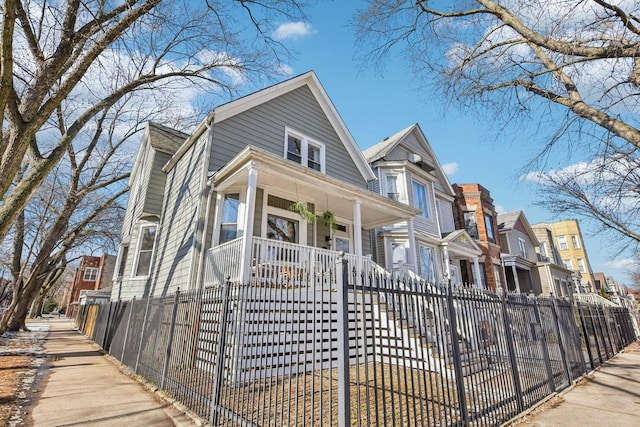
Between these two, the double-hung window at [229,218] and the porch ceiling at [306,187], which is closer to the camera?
the porch ceiling at [306,187]

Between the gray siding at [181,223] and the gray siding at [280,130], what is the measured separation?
628mm

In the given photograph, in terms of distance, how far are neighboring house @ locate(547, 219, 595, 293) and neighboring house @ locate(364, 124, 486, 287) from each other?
32579 millimetres

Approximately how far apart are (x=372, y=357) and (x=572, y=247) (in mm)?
50112

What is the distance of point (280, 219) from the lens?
10078 mm

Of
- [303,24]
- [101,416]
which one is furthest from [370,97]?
[101,416]

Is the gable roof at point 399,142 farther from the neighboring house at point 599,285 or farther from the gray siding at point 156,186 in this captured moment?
the neighboring house at point 599,285

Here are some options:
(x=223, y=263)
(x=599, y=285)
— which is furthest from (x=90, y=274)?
(x=599, y=285)

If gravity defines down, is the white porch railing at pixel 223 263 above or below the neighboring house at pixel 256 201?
below

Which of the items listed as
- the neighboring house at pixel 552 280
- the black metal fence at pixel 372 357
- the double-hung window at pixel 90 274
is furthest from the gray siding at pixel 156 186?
the double-hung window at pixel 90 274

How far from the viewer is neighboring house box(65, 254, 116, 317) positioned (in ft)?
162

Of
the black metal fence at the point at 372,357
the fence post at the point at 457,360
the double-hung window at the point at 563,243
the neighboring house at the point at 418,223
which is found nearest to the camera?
the black metal fence at the point at 372,357

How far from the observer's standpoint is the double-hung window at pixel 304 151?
11594 millimetres

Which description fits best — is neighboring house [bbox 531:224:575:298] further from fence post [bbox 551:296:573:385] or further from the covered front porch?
the covered front porch

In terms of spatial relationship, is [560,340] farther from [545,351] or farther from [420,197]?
[420,197]
